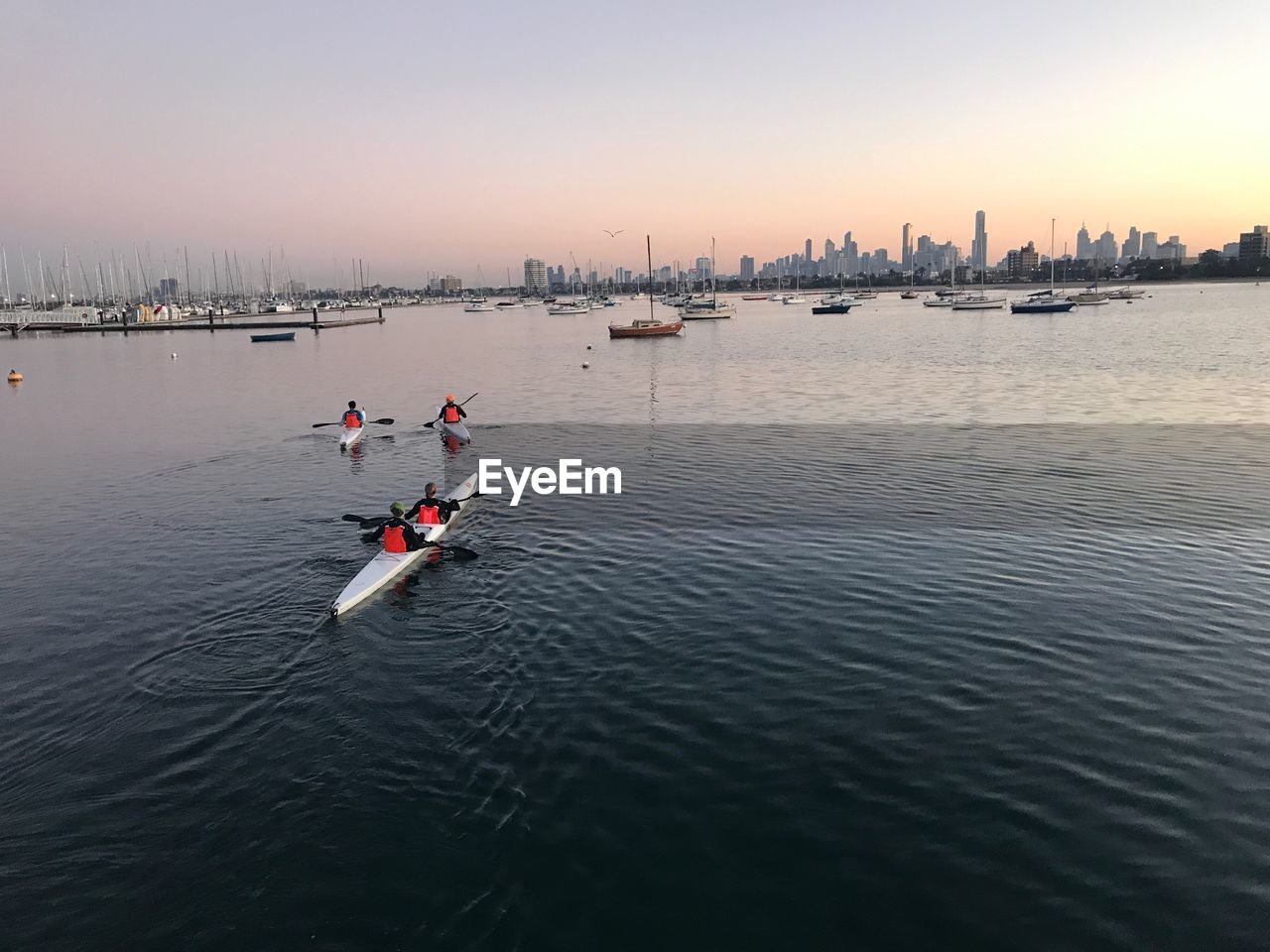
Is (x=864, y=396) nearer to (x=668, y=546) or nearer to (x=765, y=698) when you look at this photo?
(x=668, y=546)

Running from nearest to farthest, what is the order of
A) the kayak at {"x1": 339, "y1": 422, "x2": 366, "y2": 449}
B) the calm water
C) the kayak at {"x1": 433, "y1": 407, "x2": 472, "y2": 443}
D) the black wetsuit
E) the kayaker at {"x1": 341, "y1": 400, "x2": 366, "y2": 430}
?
the calm water
the black wetsuit
the kayak at {"x1": 339, "y1": 422, "x2": 366, "y2": 449}
the kayaker at {"x1": 341, "y1": 400, "x2": 366, "y2": 430}
the kayak at {"x1": 433, "y1": 407, "x2": 472, "y2": 443}

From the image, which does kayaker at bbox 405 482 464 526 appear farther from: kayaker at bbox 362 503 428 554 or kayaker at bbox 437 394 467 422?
kayaker at bbox 437 394 467 422

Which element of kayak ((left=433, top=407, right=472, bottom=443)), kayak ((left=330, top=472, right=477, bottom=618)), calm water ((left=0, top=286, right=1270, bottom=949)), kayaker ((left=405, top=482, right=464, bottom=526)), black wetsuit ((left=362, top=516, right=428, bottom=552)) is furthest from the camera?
kayak ((left=433, top=407, right=472, bottom=443))

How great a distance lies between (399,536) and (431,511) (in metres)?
2.24

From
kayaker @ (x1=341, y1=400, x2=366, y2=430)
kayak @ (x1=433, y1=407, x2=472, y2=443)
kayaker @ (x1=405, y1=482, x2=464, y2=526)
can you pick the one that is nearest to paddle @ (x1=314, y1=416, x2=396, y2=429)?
kayaker @ (x1=341, y1=400, x2=366, y2=430)

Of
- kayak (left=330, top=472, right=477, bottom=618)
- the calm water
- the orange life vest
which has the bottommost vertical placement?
the calm water

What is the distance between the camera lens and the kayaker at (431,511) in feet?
82.4

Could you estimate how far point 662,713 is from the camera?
592 inches

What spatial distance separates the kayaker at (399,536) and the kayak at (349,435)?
67.9 ft

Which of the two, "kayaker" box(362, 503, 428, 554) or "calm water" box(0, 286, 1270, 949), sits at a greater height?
"kayaker" box(362, 503, 428, 554)

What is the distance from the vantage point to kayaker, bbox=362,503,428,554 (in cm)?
2297

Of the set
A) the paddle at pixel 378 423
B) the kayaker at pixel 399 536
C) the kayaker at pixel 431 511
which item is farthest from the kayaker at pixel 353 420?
the kayaker at pixel 399 536

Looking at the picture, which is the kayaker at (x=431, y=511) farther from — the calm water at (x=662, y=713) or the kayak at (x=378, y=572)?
the calm water at (x=662, y=713)

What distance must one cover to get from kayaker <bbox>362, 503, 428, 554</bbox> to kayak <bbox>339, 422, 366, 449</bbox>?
2069 cm
